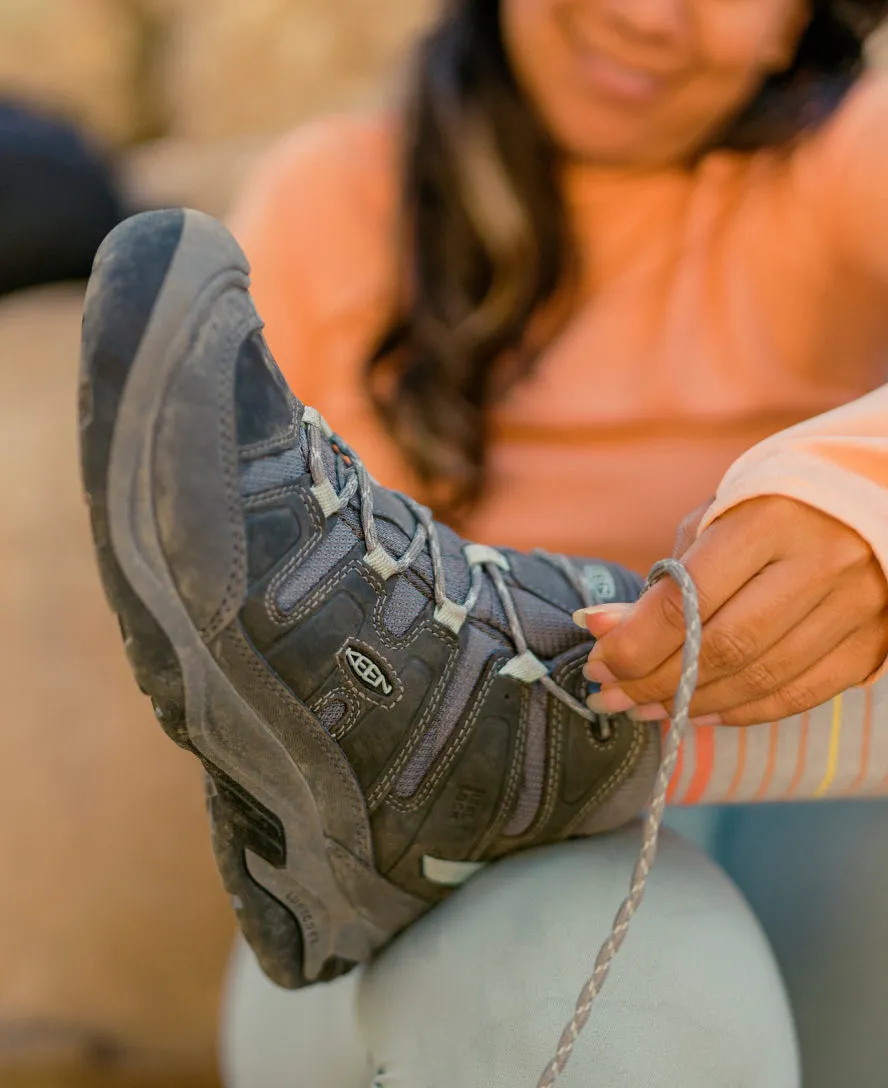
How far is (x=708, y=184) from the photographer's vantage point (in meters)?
0.62

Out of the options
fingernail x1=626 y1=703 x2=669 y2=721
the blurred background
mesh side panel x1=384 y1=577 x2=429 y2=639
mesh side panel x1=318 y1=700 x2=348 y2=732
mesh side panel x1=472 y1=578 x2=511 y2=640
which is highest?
mesh side panel x1=384 y1=577 x2=429 y2=639

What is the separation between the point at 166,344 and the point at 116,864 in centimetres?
53

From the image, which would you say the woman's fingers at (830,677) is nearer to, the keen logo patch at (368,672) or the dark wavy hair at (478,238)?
the keen logo patch at (368,672)

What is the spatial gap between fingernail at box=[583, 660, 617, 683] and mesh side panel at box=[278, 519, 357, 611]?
109 millimetres

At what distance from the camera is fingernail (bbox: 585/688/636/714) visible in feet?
1.25

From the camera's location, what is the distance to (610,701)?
1.26ft

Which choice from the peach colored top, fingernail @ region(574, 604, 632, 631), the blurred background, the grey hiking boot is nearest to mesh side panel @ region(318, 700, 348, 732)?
the grey hiking boot

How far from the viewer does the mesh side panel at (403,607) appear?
37 cm

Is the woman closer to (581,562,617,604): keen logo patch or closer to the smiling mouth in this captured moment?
the smiling mouth

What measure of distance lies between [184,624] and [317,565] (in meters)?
0.05

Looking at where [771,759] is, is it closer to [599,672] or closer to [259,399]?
[599,672]

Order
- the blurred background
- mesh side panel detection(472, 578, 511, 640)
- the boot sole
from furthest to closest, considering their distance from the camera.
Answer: the blurred background → mesh side panel detection(472, 578, 511, 640) → the boot sole

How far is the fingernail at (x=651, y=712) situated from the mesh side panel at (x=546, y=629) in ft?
0.12

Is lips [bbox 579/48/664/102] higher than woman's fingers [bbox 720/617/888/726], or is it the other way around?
lips [bbox 579/48/664/102]
